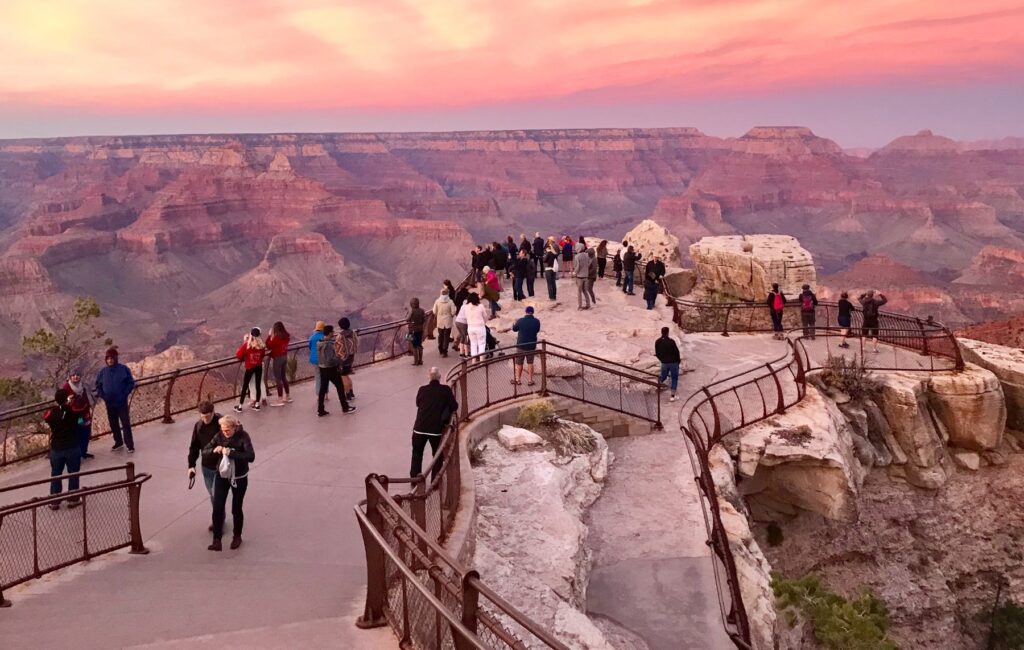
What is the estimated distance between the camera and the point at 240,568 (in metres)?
7.84

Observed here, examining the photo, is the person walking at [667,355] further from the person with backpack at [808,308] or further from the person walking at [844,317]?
the person with backpack at [808,308]

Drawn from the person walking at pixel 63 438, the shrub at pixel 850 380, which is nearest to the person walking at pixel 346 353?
the person walking at pixel 63 438

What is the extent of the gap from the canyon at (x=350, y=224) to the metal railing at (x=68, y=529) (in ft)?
230

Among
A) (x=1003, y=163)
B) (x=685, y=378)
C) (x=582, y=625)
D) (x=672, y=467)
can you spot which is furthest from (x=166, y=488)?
(x=1003, y=163)

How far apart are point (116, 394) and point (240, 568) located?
4809mm

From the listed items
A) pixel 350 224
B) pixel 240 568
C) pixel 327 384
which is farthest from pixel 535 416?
pixel 350 224

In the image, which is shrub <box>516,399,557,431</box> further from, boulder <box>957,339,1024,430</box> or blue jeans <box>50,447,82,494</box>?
boulder <box>957,339,1024,430</box>

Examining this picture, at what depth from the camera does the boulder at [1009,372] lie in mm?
19156

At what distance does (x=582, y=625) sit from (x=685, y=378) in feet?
35.5

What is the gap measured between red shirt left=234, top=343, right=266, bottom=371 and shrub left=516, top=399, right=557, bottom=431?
4.50 metres

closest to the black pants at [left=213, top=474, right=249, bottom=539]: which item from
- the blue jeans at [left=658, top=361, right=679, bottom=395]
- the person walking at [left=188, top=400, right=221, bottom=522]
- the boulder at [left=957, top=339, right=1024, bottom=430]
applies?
the person walking at [left=188, top=400, right=221, bottom=522]

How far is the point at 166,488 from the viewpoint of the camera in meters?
10.0

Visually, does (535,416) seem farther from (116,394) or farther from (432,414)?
(116,394)

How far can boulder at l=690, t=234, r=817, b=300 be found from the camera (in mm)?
30750
